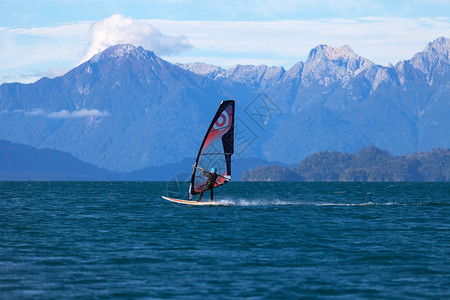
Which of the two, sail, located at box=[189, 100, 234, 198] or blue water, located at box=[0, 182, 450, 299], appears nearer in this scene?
blue water, located at box=[0, 182, 450, 299]

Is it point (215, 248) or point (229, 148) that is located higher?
point (229, 148)

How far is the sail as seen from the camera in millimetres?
72875

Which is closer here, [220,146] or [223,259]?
[223,259]

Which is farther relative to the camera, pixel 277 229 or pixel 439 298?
pixel 277 229

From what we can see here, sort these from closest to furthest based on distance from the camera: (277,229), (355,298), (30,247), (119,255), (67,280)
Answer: (355,298) → (67,280) → (119,255) → (30,247) → (277,229)

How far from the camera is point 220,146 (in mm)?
73500

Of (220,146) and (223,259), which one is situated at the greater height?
(220,146)

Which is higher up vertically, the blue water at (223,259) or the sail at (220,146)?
the sail at (220,146)

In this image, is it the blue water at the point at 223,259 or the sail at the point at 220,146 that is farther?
the sail at the point at 220,146

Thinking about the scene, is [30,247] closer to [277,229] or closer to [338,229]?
[277,229]

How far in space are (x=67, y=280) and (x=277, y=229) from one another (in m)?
26.6

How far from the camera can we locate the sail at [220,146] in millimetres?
72875

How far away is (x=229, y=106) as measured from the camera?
240 feet

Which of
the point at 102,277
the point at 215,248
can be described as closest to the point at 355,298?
the point at 102,277
